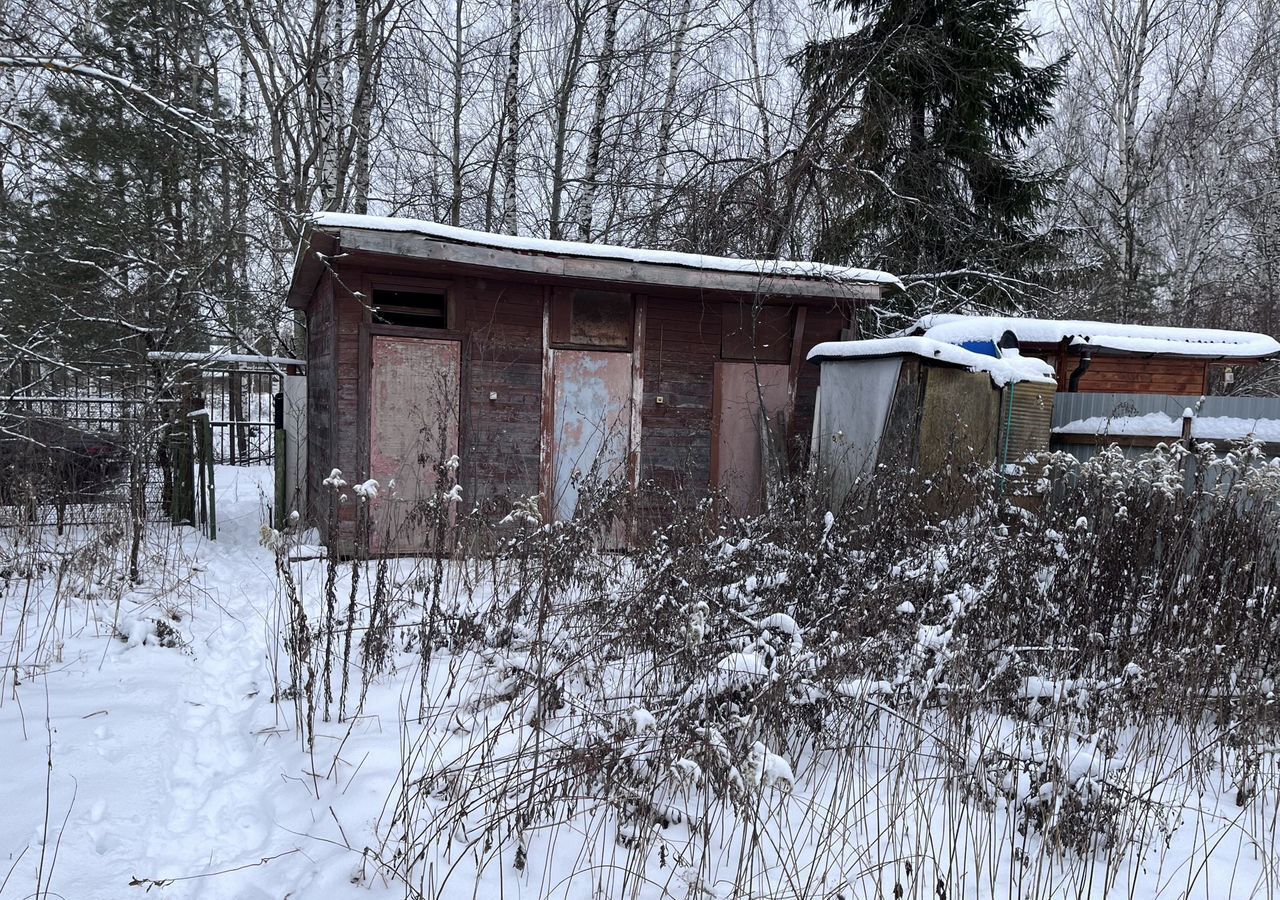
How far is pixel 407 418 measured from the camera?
22.6 ft

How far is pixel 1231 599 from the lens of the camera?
11.9 feet

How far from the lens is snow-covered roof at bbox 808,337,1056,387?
620cm

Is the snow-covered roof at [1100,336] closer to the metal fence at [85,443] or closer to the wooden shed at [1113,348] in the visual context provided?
the wooden shed at [1113,348]

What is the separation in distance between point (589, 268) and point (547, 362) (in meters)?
1.00

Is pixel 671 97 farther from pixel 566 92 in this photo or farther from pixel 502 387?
pixel 502 387

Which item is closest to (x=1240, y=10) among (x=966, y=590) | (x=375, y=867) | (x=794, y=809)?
(x=966, y=590)

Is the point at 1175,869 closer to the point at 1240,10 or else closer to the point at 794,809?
the point at 794,809

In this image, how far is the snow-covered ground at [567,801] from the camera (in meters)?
2.37

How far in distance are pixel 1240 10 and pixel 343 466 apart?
63.0ft

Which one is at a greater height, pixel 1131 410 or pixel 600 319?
pixel 600 319

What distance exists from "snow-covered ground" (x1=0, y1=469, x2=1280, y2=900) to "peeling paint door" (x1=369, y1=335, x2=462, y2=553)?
122 inches

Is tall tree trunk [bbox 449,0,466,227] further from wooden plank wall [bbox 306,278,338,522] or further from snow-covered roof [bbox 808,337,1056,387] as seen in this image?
snow-covered roof [bbox 808,337,1056,387]

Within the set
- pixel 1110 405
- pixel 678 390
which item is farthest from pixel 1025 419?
pixel 678 390

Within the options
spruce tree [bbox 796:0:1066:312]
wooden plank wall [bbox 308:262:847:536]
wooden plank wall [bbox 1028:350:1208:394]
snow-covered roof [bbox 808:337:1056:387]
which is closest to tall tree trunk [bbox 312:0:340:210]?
wooden plank wall [bbox 308:262:847:536]
